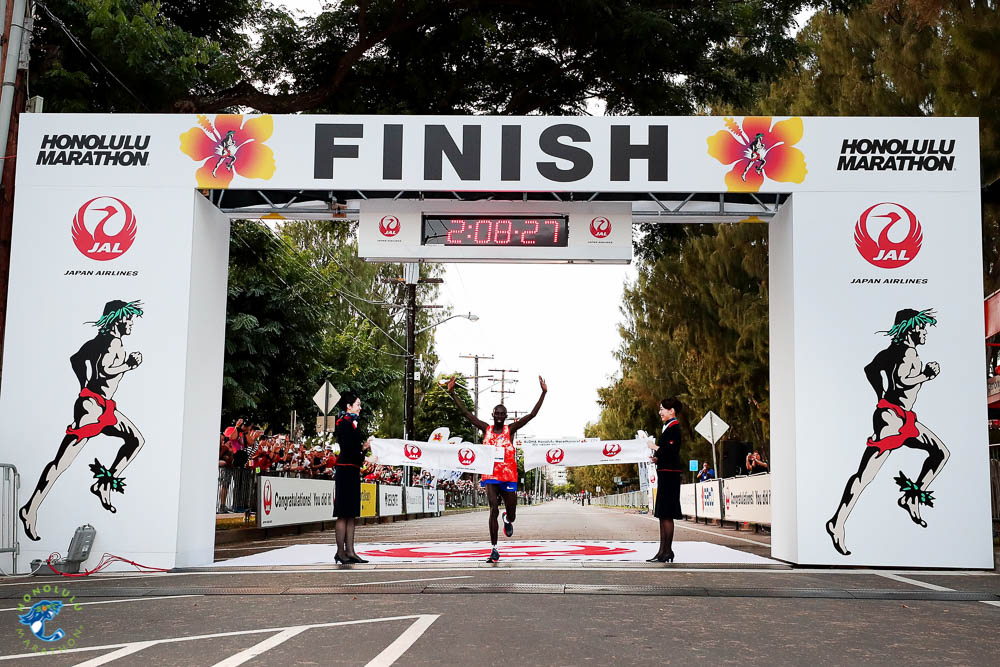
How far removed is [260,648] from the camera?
615 centimetres

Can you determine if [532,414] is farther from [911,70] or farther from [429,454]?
[911,70]

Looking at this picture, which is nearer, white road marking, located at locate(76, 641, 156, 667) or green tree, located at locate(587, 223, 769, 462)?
white road marking, located at locate(76, 641, 156, 667)

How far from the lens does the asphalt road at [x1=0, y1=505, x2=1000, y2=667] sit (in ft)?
19.5

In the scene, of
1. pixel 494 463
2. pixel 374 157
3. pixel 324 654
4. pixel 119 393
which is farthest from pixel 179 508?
pixel 324 654

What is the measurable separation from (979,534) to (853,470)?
61.4 inches

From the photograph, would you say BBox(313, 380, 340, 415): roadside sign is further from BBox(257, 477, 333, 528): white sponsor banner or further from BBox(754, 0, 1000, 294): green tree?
BBox(754, 0, 1000, 294): green tree

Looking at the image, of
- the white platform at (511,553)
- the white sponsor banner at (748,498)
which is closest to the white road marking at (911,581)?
the white platform at (511,553)

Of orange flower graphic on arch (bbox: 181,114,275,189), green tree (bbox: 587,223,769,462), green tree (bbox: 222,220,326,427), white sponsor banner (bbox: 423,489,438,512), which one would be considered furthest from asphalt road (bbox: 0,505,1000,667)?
white sponsor banner (bbox: 423,489,438,512)

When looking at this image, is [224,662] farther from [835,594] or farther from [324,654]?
[835,594]

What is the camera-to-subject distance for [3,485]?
11844 millimetres

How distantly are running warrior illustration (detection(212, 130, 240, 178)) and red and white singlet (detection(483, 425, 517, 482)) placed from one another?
4.74 metres

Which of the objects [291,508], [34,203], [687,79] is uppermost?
[687,79]

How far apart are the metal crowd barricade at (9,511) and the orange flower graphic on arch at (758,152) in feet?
29.7

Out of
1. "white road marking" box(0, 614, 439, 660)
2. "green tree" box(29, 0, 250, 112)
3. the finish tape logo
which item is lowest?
the finish tape logo
